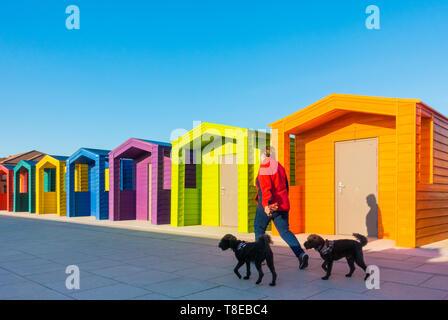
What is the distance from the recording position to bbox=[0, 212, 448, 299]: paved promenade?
4.34m

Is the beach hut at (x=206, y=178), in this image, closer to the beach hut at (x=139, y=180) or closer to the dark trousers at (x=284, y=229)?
the beach hut at (x=139, y=180)

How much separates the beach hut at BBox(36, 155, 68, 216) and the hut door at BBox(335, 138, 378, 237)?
15.0 m

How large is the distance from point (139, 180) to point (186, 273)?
1113 cm

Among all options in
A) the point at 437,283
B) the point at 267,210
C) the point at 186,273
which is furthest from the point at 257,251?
the point at 437,283

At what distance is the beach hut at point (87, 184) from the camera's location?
16672 millimetres

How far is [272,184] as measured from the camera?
568 centimetres

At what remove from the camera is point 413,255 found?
21.9ft

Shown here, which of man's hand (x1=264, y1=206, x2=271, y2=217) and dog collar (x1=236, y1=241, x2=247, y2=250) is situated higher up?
man's hand (x1=264, y1=206, x2=271, y2=217)

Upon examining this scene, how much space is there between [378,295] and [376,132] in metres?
5.56

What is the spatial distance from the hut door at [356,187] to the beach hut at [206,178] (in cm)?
267

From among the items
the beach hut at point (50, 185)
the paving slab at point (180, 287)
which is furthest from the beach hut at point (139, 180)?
the paving slab at point (180, 287)

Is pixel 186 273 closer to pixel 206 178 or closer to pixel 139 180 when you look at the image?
pixel 206 178

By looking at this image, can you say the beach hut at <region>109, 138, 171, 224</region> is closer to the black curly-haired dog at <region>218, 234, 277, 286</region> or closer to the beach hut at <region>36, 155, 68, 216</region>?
the beach hut at <region>36, 155, 68, 216</region>
